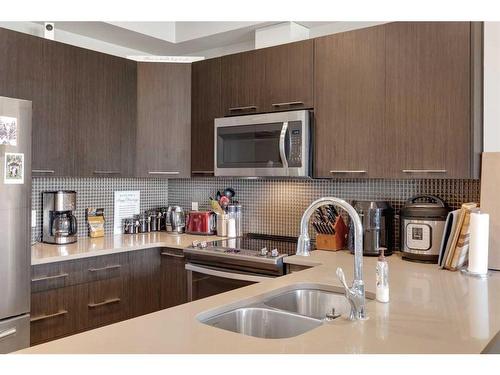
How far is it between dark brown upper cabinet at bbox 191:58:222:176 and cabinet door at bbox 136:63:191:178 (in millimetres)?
51

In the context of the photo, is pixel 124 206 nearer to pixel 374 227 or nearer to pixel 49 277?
pixel 49 277

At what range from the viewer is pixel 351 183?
2967 millimetres

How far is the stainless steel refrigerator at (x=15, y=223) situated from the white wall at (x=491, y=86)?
229cm

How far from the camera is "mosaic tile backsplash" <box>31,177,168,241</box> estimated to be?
305 cm

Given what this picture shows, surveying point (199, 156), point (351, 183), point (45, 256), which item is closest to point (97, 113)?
point (199, 156)

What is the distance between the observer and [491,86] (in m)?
2.23

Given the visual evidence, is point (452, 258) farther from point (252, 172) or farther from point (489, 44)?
point (252, 172)

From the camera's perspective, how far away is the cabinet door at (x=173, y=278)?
9.73ft

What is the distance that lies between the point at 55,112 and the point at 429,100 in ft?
7.11

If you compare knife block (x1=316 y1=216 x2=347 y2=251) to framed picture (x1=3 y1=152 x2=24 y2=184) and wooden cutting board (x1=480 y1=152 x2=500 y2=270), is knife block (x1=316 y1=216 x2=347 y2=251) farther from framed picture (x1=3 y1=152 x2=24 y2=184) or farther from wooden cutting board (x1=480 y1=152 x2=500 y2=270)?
framed picture (x1=3 y1=152 x2=24 y2=184)

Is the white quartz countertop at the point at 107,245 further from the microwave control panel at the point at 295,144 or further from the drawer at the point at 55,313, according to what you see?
the microwave control panel at the point at 295,144

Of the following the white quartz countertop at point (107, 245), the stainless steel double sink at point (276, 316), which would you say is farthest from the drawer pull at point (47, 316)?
the stainless steel double sink at point (276, 316)

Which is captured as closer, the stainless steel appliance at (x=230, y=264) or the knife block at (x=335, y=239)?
the stainless steel appliance at (x=230, y=264)

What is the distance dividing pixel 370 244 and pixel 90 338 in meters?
1.73
